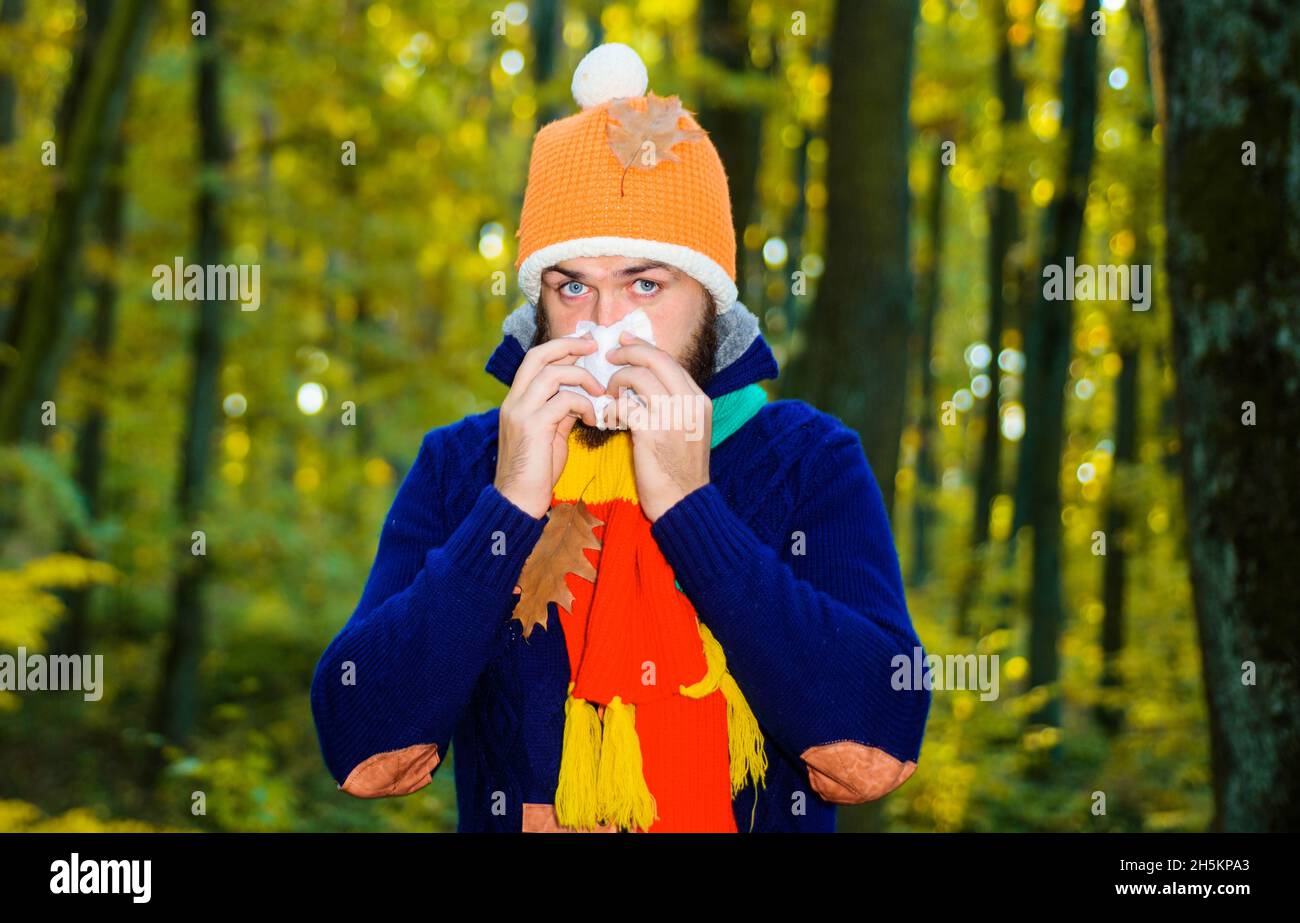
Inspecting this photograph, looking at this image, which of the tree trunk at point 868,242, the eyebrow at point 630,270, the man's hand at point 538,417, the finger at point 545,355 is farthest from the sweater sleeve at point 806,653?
the tree trunk at point 868,242

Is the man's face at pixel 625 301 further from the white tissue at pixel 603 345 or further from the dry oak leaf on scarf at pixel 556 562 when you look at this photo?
the dry oak leaf on scarf at pixel 556 562

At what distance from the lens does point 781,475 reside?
2.43 m

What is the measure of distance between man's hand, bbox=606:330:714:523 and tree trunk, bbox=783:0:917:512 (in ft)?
13.8

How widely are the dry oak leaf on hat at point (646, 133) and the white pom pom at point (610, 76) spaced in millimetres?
148

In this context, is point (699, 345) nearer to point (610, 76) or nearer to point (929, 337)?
point (610, 76)

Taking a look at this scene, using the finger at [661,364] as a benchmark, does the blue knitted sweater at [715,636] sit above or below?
below

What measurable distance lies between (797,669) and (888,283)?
460cm

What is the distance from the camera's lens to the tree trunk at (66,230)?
754 centimetres

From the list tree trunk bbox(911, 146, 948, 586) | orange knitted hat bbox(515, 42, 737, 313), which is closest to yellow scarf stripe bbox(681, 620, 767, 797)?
orange knitted hat bbox(515, 42, 737, 313)

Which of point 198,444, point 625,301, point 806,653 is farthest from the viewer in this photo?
point 198,444

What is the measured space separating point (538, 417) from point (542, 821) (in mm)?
774

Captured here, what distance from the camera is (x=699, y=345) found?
2.54m

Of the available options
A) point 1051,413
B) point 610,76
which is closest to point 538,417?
point 610,76
